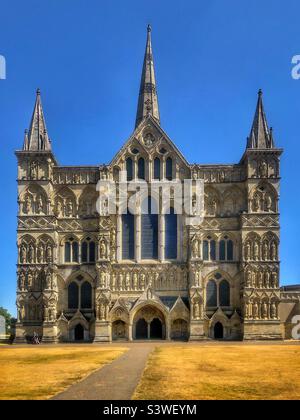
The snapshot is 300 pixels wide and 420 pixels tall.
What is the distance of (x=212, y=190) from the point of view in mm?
63375

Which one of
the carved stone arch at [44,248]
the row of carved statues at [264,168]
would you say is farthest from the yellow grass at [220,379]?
the row of carved statues at [264,168]

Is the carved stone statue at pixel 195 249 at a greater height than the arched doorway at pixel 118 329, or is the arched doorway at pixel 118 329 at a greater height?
the carved stone statue at pixel 195 249

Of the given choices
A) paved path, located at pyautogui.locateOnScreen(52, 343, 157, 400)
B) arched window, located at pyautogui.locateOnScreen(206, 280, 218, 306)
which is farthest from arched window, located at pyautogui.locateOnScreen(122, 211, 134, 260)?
paved path, located at pyautogui.locateOnScreen(52, 343, 157, 400)

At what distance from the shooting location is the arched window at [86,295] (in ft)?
203

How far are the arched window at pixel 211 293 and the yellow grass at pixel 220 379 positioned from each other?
27704mm

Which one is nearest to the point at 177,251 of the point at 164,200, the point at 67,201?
the point at 164,200

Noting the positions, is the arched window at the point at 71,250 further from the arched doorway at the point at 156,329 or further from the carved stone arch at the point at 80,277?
the arched doorway at the point at 156,329

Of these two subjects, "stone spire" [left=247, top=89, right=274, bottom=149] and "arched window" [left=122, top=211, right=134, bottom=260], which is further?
"stone spire" [left=247, top=89, right=274, bottom=149]

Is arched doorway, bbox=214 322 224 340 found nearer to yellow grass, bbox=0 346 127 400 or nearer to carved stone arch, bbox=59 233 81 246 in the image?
carved stone arch, bbox=59 233 81 246

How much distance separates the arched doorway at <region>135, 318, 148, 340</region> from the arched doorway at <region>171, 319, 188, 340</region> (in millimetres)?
3032

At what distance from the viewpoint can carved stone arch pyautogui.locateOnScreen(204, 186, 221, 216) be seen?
2479 inches
